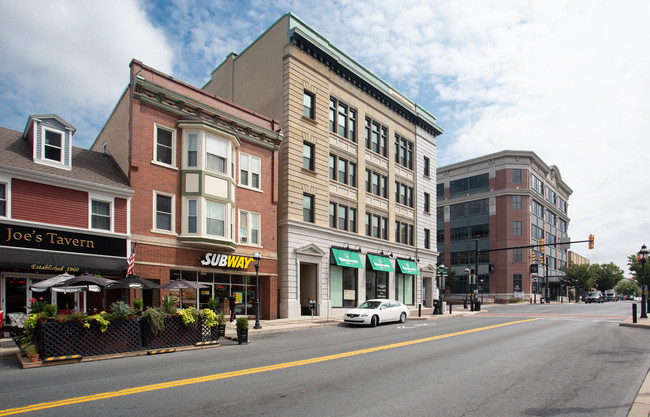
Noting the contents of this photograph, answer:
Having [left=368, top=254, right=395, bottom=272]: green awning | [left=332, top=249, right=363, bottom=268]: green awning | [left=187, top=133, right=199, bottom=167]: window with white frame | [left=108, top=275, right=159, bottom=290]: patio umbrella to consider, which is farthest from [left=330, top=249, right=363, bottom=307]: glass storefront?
[left=108, top=275, right=159, bottom=290]: patio umbrella

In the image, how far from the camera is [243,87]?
1400 inches

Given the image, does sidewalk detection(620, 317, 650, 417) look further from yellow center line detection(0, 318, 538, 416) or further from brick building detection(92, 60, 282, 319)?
brick building detection(92, 60, 282, 319)

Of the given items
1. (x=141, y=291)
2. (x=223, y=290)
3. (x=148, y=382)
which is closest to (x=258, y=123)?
(x=223, y=290)

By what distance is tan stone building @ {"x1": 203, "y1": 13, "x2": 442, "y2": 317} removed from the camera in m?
30.9

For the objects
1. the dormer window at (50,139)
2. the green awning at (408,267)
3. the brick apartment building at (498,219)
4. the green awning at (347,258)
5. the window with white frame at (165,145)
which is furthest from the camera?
the brick apartment building at (498,219)

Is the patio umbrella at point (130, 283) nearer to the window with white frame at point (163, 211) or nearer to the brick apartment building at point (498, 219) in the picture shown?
the window with white frame at point (163, 211)

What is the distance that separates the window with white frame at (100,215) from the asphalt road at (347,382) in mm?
8953

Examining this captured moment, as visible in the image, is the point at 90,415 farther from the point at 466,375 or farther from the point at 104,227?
the point at 104,227

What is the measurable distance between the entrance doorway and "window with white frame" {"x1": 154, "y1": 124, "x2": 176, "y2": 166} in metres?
11.8

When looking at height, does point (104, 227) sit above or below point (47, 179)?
below

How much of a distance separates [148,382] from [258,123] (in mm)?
21433

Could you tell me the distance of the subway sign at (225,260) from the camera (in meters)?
24.5

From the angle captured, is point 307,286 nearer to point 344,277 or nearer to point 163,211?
point 344,277

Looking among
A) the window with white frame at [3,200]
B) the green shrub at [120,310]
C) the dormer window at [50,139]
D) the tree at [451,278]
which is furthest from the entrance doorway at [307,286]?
the tree at [451,278]
